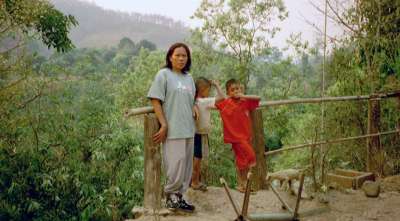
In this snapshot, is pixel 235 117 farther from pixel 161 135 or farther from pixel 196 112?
pixel 161 135

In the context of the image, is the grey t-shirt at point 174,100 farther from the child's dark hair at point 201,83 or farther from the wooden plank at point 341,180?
the wooden plank at point 341,180

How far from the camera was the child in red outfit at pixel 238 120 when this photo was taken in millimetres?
4160

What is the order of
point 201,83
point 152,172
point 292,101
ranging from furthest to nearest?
point 292,101 < point 201,83 < point 152,172

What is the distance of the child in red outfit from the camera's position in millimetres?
4160

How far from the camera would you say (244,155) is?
4.26m

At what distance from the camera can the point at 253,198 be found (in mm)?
4285

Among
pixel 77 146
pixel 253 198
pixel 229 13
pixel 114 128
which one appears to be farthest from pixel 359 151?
pixel 229 13

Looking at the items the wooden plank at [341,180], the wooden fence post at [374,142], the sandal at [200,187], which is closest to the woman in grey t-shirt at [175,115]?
the sandal at [200,187]

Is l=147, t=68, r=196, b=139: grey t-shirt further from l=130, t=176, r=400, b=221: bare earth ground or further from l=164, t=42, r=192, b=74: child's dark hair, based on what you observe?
l=130, t=176, r=400, b=221: bare earth ground

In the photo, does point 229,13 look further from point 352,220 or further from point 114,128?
point 352,220

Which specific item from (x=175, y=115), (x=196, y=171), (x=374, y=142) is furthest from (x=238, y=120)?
(x=374, y=142)

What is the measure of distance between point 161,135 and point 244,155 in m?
1.03

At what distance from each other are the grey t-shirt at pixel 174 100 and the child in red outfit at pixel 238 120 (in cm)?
62

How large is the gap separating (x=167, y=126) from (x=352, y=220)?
1698mm
